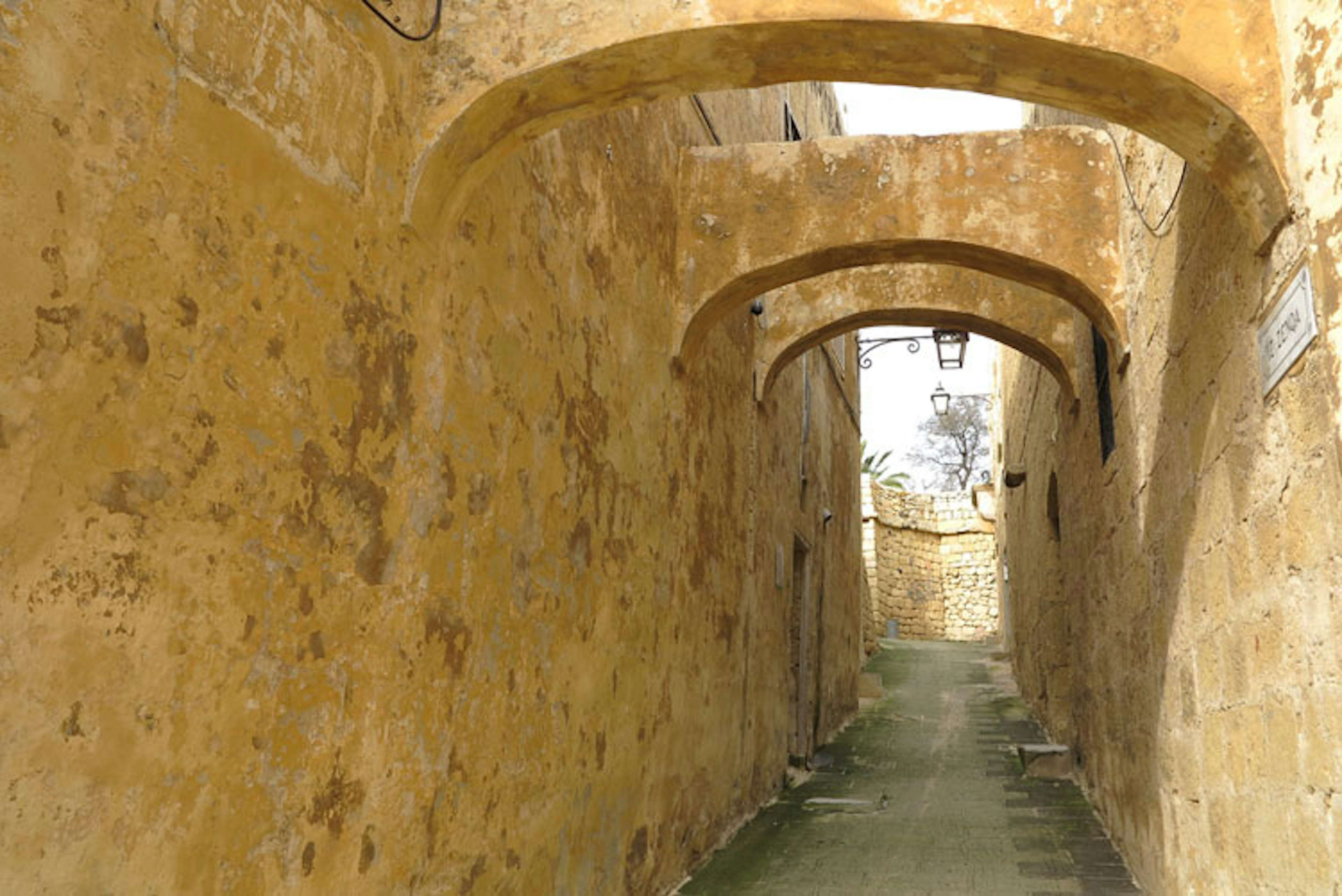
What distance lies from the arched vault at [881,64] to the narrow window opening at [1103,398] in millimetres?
2812

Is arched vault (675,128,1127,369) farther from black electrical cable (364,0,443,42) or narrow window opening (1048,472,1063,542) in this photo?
narrow window opening (1048,472,1063,542)

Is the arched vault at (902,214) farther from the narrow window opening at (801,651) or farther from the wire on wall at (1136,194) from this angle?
the narrow window opening at (801,651)

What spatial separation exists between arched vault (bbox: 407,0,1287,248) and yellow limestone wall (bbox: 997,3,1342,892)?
134 mm

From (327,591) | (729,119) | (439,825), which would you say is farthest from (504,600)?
(729,119)

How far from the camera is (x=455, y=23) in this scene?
3.08 metres

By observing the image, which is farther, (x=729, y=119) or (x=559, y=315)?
(x=729, y=119)

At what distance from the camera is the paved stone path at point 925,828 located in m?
5.23

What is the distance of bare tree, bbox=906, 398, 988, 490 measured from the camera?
113 ft

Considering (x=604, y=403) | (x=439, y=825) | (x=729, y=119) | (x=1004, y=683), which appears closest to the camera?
(x=439, y=825)

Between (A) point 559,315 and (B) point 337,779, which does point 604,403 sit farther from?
(B) point 337,779

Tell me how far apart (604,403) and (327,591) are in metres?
2.11

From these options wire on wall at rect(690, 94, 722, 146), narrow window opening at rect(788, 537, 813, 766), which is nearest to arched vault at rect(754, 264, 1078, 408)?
wire on wall at rect(690, 94, 722, 146)

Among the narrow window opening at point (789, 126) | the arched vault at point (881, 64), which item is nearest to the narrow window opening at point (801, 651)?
the narrow window opening at point (789, 126)

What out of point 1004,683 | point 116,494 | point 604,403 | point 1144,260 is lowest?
point 1004,683
